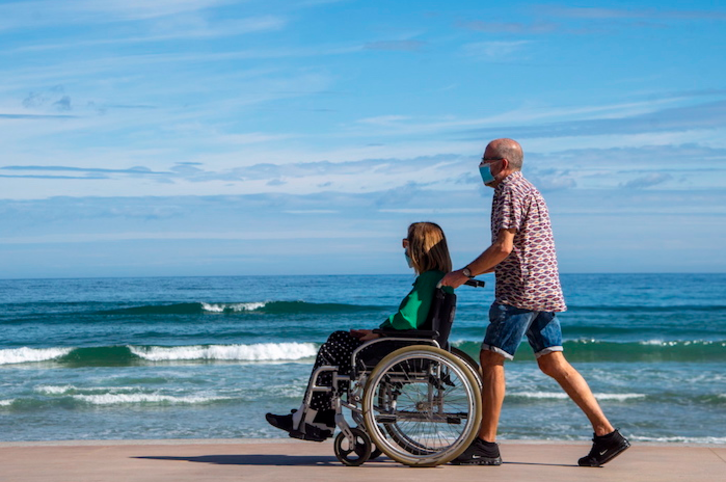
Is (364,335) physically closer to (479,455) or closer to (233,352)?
(479,455)

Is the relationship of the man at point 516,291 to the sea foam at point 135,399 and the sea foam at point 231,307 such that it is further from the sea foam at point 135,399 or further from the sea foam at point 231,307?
the sea foam at point 231,307

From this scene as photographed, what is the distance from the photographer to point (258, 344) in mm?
16250

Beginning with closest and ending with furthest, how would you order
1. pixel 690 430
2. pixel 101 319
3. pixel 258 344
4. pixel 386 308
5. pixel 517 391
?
pixel 690 430 → pixel 517 391 → pixel 258 344 → pixel 101 319 → pixel 386 308

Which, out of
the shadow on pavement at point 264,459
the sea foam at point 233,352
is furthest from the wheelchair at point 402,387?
the sea foam at point 233,352

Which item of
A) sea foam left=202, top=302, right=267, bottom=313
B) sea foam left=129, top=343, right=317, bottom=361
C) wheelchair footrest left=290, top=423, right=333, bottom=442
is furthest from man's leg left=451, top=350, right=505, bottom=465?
sea foam left=202, top=302, right=267, bottom=313

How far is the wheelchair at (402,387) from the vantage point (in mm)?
3684

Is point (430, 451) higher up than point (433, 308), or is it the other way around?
point (433, 308)

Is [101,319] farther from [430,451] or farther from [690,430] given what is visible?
[430,451]

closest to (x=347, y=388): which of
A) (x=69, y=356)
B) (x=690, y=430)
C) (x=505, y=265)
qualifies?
(x=505, y=265)

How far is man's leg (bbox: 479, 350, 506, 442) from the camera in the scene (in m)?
3.75

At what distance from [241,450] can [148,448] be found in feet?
1.77

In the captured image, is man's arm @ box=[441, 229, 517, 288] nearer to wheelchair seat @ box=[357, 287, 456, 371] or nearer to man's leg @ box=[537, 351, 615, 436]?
wheelchair seat @ box=[357, 287, 456, 371]

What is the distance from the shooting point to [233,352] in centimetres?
1544

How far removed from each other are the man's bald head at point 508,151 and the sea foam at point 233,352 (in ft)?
37.4
